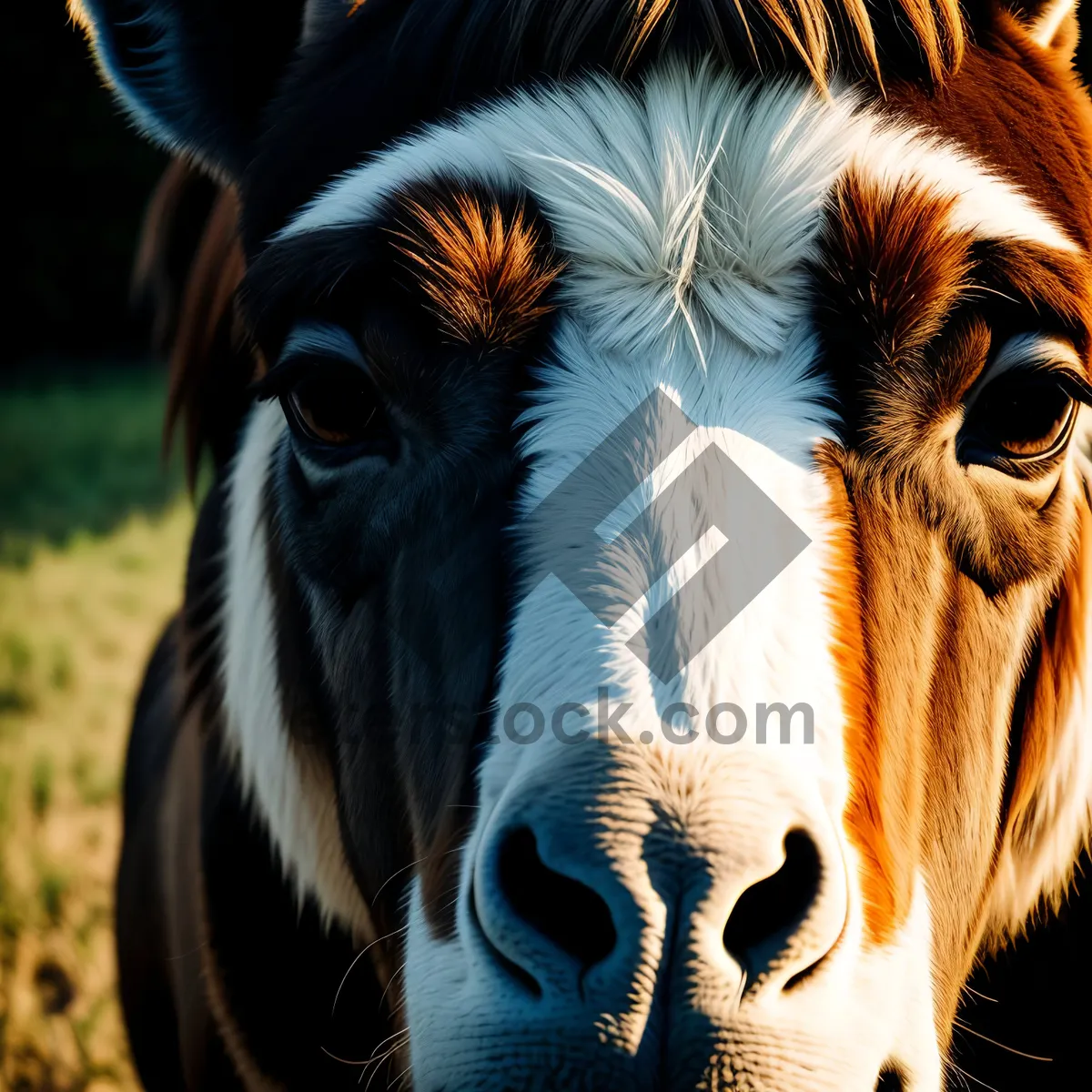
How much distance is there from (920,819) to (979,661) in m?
0.33

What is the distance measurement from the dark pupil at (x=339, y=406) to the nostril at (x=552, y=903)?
2.97 feet

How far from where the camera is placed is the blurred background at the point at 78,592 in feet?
→ 9.47

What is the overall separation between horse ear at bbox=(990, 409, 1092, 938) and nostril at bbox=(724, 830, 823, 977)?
1.08m

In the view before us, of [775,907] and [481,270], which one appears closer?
[775,907]

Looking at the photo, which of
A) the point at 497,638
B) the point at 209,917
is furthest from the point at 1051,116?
the point at 209,917

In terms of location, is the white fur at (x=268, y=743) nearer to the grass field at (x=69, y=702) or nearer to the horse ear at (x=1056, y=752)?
the horse ear at (x=1056, y=752)

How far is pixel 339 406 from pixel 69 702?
6.34 metres

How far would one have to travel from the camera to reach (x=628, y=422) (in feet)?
6.24

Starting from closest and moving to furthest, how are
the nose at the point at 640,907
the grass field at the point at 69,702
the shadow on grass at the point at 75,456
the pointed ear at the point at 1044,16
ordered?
the nose at the point at 640,907
the pointed ear at the point at 1044,16
the grass field at the point at 69,702
the shadow on grass at the point at 75,456

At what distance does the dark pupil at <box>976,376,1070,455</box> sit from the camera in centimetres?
208

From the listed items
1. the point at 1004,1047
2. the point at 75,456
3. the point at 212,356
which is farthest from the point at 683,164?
the point at 75,456

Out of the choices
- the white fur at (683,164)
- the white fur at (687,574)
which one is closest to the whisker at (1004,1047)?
the white fur at (687,574)
